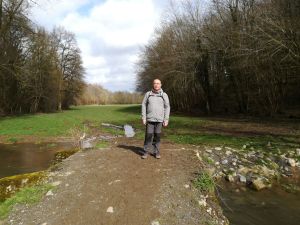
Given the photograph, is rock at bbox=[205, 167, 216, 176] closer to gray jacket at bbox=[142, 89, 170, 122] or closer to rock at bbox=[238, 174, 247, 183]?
rock at bbox=[238, 174, 247, 183]

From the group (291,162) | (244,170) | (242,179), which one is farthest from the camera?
(291,162)

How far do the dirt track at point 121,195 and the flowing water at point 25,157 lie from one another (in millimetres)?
5617

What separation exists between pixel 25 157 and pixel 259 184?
12494mm

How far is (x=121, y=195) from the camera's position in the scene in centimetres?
804

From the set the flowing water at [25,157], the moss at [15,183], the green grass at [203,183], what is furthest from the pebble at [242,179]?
the flowing water at [25,157]

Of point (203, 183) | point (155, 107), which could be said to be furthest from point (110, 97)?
point (203, 183)

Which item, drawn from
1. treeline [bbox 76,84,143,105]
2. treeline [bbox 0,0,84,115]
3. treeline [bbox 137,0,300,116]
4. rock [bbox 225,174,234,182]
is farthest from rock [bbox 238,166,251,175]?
treeline [bbox 76,84,143,105]

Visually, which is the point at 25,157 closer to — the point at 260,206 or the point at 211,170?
the point at 211,170

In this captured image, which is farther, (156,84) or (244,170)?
(244,170)

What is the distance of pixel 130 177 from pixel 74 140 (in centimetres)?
1678

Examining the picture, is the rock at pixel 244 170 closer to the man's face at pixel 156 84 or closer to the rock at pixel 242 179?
the rock at pixel 242 179

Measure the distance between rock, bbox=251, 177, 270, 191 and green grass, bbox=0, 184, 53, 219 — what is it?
20.4 ft

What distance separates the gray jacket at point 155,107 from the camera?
36.4ft

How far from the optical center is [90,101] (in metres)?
123
